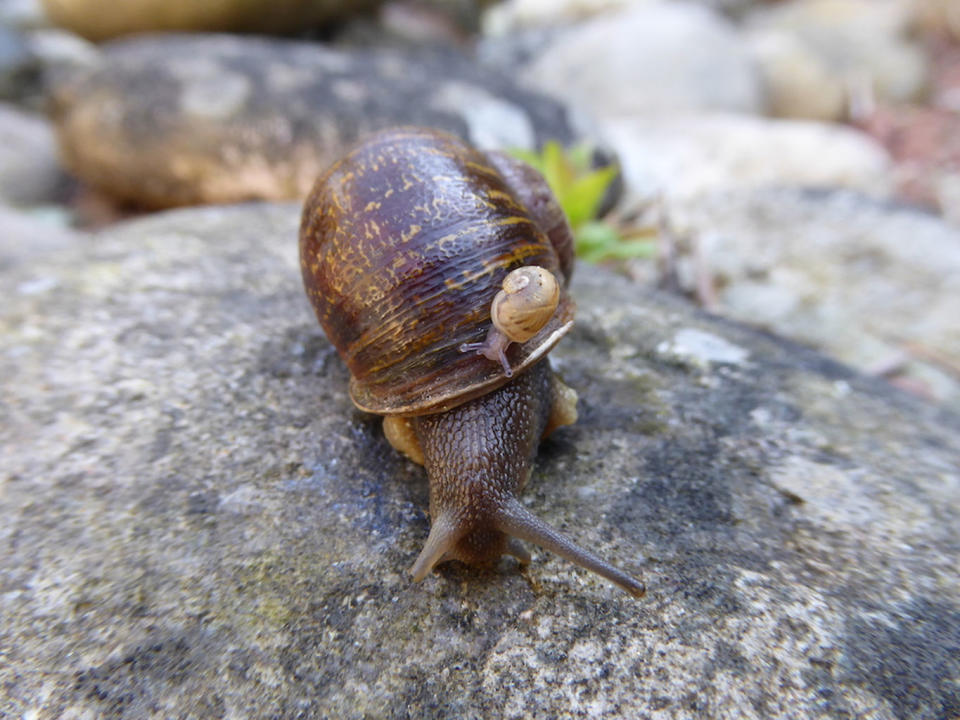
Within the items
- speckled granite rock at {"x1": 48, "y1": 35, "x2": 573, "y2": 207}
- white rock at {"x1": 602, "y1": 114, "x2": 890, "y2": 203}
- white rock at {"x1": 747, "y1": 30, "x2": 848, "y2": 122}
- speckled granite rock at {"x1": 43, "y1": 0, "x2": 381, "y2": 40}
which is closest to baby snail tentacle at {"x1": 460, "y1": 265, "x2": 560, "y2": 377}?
speckled granite rock at {"x1": 48, "y1": 35, "x2": 573, "y2": 207}

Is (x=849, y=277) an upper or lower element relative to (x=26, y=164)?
lower

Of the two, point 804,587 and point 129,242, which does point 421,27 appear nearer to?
point 129,242

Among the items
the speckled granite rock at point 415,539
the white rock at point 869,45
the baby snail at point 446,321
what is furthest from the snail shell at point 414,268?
the white rock at point 869,45

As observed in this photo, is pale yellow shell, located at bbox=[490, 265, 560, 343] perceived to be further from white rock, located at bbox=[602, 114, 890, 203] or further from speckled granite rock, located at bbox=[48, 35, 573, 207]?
white rock, located at bbox=[602, 114, 890, 203]

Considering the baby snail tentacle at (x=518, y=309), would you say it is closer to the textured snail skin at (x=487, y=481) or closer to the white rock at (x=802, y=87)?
the textured snail skin at (x=487, y=481)

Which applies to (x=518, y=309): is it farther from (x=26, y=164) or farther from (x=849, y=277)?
(x=26, y=164)

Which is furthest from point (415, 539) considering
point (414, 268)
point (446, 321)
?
point (414, 268)

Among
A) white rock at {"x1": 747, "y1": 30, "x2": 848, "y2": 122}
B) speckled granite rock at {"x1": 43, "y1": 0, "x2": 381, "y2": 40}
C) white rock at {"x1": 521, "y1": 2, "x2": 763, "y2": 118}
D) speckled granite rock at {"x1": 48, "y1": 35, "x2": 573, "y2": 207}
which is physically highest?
speckled granite rock at {"x1": 43, "y1": 0, "x2": 381, "y2": 40}
